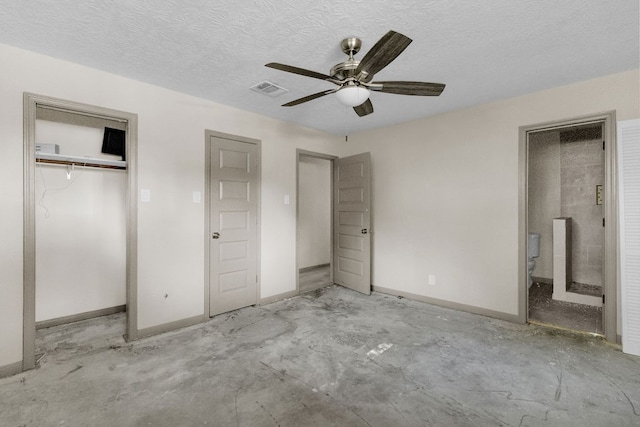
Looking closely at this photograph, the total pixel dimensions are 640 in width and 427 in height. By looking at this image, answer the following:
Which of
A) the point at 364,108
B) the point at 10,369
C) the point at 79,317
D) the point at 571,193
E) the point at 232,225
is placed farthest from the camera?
the point at 571,193

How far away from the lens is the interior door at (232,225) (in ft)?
11.7

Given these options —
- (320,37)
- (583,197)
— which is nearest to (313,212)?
(320,37)

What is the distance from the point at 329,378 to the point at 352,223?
8.92ft

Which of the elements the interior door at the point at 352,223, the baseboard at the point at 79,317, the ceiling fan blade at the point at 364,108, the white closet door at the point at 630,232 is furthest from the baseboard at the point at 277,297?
the white closet door at the point at 630,232

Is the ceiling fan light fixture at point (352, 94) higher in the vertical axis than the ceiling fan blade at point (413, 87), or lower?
lower

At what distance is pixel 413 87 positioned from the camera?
2053 mm

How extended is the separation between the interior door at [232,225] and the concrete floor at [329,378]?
50cm

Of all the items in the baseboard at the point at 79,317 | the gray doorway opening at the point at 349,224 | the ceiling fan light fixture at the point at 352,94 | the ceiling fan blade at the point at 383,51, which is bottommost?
the baseboard at the point at 79,317

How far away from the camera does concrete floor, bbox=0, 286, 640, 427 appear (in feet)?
6.08

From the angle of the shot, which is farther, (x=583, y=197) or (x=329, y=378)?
(x=583, y=197)

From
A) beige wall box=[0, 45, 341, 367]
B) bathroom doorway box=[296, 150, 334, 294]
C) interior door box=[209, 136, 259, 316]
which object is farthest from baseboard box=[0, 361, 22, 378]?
bathroom doorway box=[296, 150, 334, 294]

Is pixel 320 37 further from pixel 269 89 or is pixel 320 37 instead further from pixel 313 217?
pixel 313 217

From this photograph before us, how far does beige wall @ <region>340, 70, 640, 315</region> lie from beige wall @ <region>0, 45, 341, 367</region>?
151 cm

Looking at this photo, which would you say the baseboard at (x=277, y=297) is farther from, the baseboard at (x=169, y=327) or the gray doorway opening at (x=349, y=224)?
the baseboard at (x=169, y=327)
